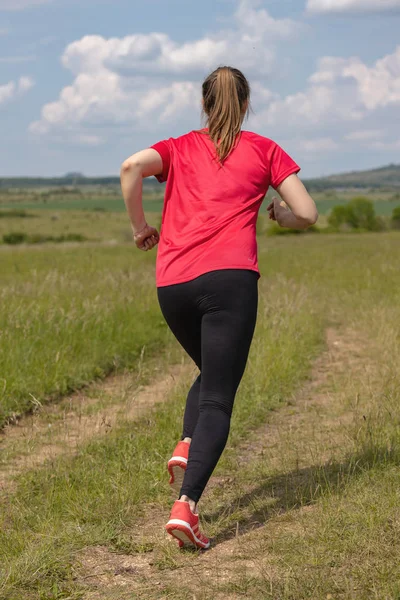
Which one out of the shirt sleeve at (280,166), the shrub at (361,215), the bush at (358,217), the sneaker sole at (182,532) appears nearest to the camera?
the sneaker sole at (182,532)

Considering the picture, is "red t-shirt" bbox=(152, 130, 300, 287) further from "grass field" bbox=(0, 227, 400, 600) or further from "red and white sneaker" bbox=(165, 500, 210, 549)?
"grass field" bbox=(0, 227, 400, 600)

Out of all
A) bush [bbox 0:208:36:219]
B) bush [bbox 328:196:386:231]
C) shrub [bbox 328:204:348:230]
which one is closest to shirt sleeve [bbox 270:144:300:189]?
bush [bbox 328:196:386:231]

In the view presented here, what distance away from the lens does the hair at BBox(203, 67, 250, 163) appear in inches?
158

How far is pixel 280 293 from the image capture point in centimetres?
1393

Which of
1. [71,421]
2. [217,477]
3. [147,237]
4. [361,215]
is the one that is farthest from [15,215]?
[147,237]

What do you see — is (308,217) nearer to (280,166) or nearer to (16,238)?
(280,166)

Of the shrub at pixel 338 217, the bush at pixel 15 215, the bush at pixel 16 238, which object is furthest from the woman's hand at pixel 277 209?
the bush at pixel 15 215

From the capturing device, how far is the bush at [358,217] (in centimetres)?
9350

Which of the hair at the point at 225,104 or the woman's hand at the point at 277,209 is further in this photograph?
the woman's hand at the point at 277,209

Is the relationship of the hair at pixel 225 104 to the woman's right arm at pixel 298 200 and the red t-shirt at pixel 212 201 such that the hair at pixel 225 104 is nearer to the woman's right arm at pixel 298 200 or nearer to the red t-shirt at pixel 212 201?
the red t-shirt at pixel 212 201

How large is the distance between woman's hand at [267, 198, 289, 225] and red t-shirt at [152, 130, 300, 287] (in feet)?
0.83

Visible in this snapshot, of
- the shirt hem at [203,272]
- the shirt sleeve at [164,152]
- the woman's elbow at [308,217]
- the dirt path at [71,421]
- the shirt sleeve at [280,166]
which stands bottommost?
the dirt path at [71,421]

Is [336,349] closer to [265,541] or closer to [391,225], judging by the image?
[265,541]

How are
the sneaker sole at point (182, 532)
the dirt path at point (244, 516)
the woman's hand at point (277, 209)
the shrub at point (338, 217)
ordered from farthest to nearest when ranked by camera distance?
the shrub at point (338, 217), the woman's hand at point (277, 209), the sneaker sole at point (182, 532), the dirt path at point (244, 516)
